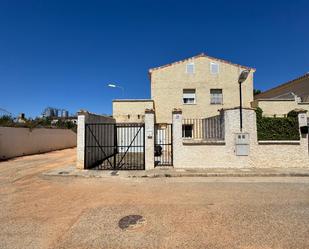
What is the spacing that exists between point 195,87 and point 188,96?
1.04 m

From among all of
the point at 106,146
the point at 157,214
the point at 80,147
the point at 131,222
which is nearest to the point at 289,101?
the point at 106,146

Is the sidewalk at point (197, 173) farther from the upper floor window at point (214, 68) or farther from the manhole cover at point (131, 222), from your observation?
the upper floor window at point (214, 68)

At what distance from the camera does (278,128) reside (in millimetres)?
11039

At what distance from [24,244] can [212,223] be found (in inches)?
140

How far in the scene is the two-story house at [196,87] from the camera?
64.6ft

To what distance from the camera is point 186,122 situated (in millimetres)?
18594

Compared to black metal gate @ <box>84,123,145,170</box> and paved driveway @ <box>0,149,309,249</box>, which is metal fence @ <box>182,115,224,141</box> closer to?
black metal gate @ <box>84,123,145,170</box>

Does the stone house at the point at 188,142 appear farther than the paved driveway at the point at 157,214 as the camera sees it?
Yes

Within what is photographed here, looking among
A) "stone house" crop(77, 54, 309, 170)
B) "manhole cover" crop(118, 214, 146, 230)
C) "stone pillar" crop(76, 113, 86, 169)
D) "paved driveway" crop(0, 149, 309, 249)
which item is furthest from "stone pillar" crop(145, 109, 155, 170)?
"manhole cover" crop(118, 214, 146, 230)

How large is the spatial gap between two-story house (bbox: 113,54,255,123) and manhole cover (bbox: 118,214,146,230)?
15231 mm

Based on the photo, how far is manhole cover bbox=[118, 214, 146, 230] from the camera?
4328mm

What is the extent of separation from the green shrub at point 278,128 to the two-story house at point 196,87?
851 cm

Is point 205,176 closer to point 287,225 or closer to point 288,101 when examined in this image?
point 287,225

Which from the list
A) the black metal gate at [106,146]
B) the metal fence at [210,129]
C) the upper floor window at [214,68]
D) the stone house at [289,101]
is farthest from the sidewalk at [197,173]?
the upper floor window at [214,68]
